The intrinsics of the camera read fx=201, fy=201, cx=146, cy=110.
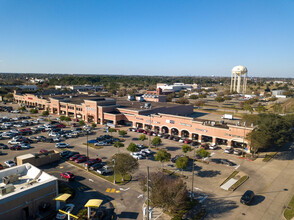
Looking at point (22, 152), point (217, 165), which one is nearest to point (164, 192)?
point (217, 165)

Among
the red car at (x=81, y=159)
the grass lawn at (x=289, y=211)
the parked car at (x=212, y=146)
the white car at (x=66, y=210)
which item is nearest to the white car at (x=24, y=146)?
the red car at (x=81, y=159)

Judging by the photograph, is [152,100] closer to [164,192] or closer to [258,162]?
[258,162]

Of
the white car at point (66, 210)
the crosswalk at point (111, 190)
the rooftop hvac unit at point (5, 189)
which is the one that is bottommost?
the crosswalk at point (111, 190)

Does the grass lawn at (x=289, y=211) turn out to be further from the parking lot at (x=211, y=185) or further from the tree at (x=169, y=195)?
the tree at (x=169, y=195)

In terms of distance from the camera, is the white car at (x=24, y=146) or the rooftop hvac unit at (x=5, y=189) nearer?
the rooftop hvac unit at (x=5, y=189)

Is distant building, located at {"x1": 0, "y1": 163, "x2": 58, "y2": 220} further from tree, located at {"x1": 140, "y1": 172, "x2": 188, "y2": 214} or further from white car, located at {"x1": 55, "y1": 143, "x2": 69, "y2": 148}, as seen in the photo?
white car, located at {"x1": 55, "y1": 143, "x2": 69, "y2": 148}

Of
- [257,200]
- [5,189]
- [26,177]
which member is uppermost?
[5,189]

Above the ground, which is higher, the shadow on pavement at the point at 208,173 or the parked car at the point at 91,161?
the parked car at the point at 91,161

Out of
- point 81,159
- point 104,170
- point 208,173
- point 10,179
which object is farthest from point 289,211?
point 10,179

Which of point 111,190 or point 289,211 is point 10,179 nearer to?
point 111,190
